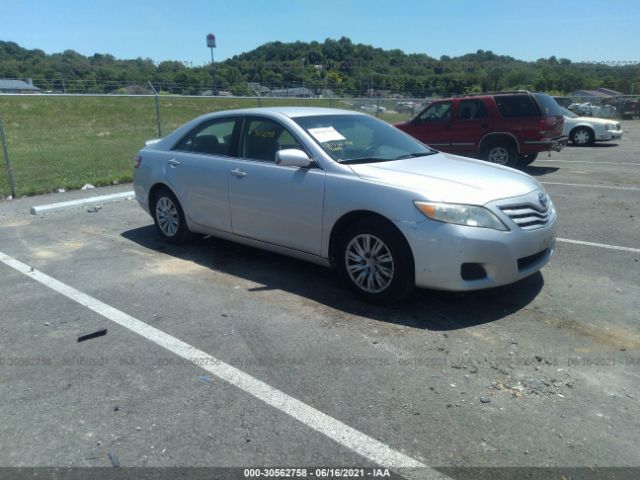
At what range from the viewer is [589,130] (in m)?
18.1

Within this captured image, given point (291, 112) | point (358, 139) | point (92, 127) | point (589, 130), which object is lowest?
point (92, 127)

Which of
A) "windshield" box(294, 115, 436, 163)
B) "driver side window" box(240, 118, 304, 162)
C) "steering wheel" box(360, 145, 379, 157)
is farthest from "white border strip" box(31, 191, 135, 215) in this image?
"steering wheel" box(360, 145, 379, 157)

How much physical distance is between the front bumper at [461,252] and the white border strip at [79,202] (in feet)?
21.1

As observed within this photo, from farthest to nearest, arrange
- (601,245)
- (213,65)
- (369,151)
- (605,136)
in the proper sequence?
(213,65), (605,136), (601,245), (369,151)

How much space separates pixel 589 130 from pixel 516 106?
7808mm

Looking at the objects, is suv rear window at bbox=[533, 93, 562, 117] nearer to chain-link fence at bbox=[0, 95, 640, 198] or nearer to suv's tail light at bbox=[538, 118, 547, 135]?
suv's tail light at bbox=[538, 118, 547, 135]

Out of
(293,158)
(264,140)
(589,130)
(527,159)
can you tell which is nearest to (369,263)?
(293,158)

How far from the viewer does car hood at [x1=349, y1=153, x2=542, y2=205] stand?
4180mm

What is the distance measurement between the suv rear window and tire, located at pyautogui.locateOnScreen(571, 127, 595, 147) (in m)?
6.68

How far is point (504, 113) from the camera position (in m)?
12.0

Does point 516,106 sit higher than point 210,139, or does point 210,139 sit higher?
point 516,106

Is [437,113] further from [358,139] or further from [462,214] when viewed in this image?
[462,214]

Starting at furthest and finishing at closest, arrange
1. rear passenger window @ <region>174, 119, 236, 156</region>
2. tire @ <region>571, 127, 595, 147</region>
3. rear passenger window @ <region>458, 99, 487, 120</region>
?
tire @ <region>571, 127, 595, 147</region> → rear passenger window @ <region>458, 99, 487, 120</region> → rear passenger window @ <region>174, 119, 236, 156</region>

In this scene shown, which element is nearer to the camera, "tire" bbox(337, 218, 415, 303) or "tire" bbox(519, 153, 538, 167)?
"tire" bbox(337, 218, 415, 303)
